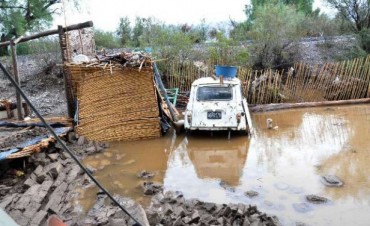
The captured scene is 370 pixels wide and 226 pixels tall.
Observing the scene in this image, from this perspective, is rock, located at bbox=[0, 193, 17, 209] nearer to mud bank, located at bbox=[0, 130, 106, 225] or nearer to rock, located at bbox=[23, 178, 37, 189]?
mud bank, located at bbox=[0, 130, 106, 225]

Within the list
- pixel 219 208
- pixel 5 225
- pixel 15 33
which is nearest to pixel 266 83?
pixel 219 208

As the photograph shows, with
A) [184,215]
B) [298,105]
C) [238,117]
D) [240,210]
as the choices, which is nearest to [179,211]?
[184,215]

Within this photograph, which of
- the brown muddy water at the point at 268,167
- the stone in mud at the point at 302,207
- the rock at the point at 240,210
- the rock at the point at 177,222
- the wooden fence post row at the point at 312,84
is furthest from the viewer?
the wooden fence post row at the point at 312,84

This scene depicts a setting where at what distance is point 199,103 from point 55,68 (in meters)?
10.7

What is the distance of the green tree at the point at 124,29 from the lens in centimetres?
2675

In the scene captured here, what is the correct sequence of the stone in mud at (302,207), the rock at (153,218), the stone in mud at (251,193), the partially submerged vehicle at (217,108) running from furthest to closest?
1. the partially submerged vehicle at (217,108)
2. the stone in mud at (251,193)
3. the stone in mud at (302,207)
4. the rock at (153,218)

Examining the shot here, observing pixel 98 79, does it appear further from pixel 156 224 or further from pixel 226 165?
pixel 156 224

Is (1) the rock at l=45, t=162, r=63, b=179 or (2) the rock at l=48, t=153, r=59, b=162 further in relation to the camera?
(2) the rock at l=48, t=153, r=59, b=162

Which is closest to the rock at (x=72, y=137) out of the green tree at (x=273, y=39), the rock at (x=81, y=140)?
the rock at (x=81, y=140)

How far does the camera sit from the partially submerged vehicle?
10.7 meters

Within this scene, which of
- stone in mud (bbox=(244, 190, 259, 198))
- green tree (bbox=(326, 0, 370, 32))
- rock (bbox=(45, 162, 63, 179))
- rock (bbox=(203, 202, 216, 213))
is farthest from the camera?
green tree (bbox=(326, 0, 370, 32))

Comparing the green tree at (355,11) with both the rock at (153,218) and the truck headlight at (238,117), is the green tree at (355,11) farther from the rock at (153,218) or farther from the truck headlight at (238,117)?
the rock at (153,218)

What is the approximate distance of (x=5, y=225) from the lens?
2334 millimetres

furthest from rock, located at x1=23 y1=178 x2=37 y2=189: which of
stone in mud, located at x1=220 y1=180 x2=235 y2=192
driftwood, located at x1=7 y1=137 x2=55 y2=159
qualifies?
stone in mud, located at x1=220 y1=180 x2=235 y2=192
